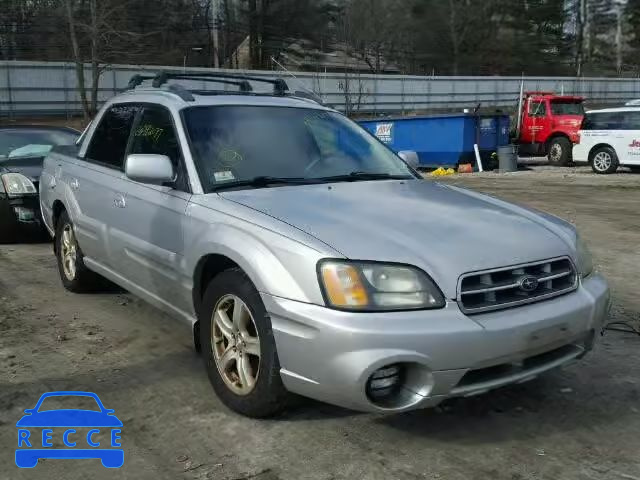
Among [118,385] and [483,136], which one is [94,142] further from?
[483,136]

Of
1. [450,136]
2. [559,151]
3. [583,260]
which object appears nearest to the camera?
[583,260]

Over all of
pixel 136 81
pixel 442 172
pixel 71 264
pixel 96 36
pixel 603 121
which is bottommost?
pixel 442 172

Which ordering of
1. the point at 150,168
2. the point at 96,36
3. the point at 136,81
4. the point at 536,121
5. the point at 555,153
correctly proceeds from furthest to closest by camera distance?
the point at 96,36
the point at 536,121
the point at 555,153
the point at 136,81
the point at 150,168

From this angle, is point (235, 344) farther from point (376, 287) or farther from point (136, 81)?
point (136, 81)

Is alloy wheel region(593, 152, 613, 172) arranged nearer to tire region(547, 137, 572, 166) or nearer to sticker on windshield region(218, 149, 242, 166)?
tire region(547, 137, 572, 166)

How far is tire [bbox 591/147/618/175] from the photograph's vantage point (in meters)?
17.3

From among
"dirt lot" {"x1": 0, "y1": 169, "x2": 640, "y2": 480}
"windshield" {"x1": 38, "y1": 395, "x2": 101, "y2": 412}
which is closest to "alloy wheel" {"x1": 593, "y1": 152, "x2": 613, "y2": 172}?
"dirt lot" {"x1": 0, "y1": 169, "x2": 640, "y2": 480}

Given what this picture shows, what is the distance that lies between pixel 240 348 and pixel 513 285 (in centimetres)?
132

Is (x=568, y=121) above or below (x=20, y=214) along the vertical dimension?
above

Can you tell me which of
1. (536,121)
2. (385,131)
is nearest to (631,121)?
(536,121)

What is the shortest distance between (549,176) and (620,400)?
46.9ft

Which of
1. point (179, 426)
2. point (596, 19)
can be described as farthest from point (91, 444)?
point (596, 19)

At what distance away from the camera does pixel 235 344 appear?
10.9 feet

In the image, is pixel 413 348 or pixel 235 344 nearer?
pixel 413 348
